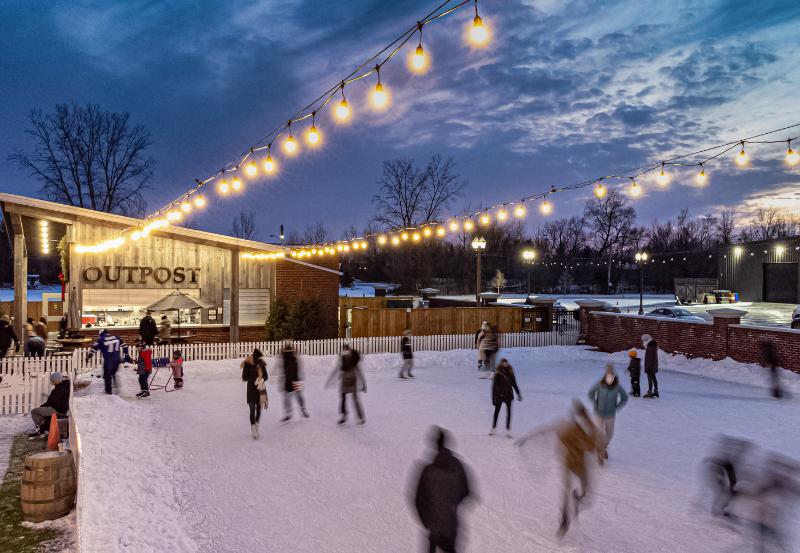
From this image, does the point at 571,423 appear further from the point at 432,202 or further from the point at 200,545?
the point at 432,202

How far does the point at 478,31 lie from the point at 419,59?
3.12 feet

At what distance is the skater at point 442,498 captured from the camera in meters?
4.29

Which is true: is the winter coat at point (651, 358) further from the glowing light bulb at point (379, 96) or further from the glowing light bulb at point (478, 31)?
the glowing light bulb at point (478, 31)

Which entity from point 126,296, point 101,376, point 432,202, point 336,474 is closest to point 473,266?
point 432,202

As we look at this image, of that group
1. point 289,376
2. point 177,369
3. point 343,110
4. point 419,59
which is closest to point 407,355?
point 289,376

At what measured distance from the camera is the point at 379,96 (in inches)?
272

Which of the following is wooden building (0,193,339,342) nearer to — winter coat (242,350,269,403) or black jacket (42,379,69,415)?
black jacket (42,379,69,415)

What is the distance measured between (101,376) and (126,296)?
603 centimetres

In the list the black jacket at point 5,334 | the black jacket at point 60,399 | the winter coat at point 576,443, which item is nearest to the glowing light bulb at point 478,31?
the winter coat at point 576,443

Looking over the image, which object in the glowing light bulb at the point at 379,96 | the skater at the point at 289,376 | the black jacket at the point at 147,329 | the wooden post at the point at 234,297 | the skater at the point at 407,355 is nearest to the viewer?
the glowing light bulb at the point at 379,96

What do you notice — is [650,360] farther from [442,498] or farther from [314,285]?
[314,285]

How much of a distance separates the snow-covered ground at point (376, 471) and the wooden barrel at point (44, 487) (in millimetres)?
366

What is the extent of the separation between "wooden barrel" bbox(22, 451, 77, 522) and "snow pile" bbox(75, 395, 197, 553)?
1.07 ft

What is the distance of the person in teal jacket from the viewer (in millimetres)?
7625
